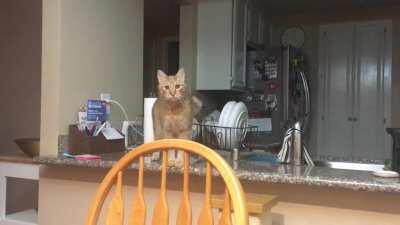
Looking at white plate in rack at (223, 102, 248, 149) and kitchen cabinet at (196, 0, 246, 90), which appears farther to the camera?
kitchen cabinet at (196, 0, 246, 90)

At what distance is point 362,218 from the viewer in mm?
1269

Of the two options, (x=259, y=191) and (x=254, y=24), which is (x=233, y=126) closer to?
(x=259, y=191)

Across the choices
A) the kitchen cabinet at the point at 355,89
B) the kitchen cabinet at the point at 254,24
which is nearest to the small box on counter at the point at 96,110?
the kitchen cabinet at the point at 254,24

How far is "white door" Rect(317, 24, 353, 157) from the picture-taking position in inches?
156

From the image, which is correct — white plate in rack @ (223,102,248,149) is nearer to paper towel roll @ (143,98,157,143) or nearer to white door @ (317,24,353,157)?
paper towel roll @ (143,98,157,143)

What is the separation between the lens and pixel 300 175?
1.28 m

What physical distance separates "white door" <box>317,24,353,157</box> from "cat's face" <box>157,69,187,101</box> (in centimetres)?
283

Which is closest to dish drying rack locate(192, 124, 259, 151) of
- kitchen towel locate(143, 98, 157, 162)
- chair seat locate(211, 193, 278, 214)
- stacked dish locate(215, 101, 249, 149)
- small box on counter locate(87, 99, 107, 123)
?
stacked dish locate(215, 101, 249, 149)

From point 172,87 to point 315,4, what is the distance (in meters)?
2.82

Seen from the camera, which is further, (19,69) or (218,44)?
(19,69)

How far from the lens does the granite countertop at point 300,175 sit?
1.16 meters

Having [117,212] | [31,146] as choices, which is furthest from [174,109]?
[31,146]

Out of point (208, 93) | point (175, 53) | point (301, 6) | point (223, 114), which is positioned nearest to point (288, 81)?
point (208, 93)

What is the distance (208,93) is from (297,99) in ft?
2.95
